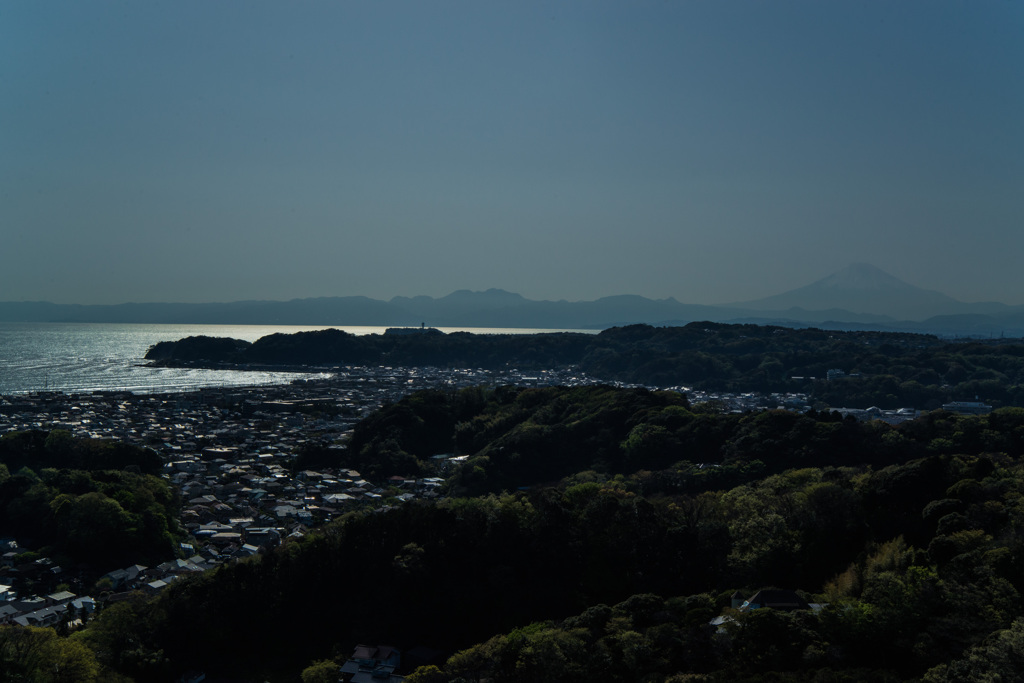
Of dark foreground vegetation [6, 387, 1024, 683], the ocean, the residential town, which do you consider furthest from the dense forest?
the ocean

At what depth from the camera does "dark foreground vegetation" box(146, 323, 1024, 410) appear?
5575cm

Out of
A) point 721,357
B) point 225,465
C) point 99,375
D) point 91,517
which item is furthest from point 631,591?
point 99,375

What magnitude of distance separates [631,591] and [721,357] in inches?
2564

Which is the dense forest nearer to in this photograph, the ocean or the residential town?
the residential town

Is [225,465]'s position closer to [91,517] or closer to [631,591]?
[91,517]

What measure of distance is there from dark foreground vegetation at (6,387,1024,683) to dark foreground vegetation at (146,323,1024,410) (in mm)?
37889

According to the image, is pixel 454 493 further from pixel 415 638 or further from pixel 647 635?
pixel 647 635

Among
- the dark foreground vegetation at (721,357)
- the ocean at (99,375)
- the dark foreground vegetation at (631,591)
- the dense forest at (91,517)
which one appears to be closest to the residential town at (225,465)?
the dense forest at (91,517)

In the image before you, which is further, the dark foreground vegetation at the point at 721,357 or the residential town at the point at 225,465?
the dark foreground vegetation at the point at 721,357

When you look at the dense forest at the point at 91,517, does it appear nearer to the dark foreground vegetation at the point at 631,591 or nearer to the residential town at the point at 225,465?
the residential town at the point at 225,465

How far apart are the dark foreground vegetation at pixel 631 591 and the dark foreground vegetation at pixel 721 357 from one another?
37889 millimetres

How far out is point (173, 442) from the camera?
34.9m

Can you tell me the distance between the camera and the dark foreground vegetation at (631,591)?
11328 mm

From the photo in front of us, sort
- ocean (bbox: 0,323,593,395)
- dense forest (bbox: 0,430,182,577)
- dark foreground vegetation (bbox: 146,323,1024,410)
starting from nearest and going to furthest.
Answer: dense forest (bbox: 0,430,182,577) < dark foreground vegetation (bbox: 146,323,1024,410) < ocean (bbox: 0,323,593,395)
